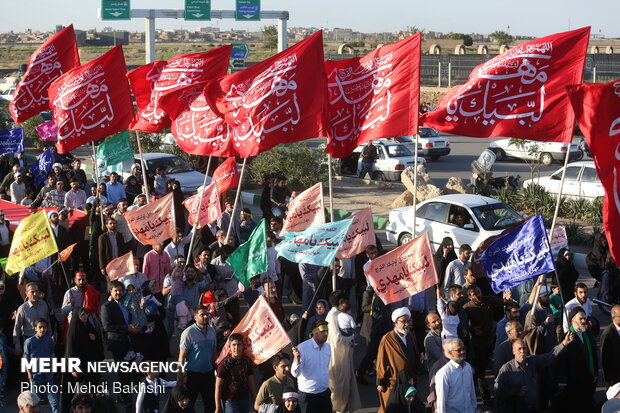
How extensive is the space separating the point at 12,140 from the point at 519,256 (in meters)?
14.5

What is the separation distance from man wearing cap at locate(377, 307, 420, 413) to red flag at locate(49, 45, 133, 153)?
7666 mm

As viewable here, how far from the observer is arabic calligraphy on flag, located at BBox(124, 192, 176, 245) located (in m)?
13.4

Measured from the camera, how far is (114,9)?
1820 inches

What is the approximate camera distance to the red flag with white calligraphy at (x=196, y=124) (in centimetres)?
1348

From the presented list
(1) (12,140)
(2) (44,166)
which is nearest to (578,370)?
(1) (12,140)

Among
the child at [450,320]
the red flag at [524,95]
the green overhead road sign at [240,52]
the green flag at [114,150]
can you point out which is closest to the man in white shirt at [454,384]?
the child at [450,320]

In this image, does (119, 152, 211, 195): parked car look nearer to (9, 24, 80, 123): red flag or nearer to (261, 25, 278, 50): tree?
(9, 24, 80, 123): red flag

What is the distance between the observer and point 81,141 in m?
15.3

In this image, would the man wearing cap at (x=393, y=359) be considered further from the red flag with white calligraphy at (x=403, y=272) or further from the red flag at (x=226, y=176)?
the red flag at (x=226, y=176)

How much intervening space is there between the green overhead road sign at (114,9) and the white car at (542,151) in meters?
21.4

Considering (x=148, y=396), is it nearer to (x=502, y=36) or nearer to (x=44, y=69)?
(x=44, y=69)

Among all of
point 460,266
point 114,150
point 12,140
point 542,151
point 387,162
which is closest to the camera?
point 460,266

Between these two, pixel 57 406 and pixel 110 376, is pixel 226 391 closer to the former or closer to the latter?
pixel 57 406

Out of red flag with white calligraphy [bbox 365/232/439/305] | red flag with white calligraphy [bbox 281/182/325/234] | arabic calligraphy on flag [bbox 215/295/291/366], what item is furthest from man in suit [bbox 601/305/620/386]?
red flag with white calligraphy [bbox 281/182/325/234]
